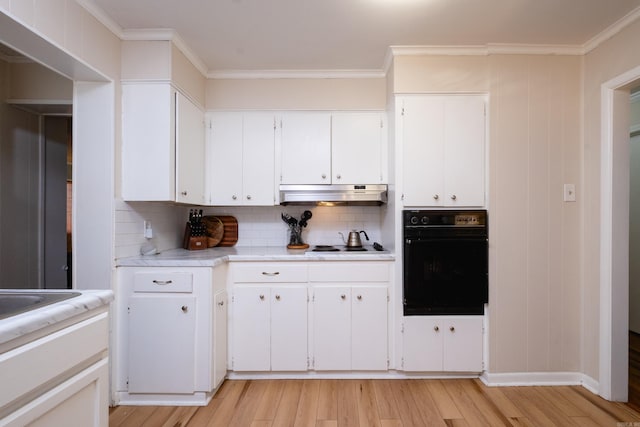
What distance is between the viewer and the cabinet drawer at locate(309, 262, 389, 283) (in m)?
2.42

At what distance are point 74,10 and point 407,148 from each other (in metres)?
2.23

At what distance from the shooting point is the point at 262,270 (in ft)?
7.95

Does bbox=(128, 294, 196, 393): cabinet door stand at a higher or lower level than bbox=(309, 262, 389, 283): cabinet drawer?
lower

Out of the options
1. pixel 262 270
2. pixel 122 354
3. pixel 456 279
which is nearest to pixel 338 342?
pixel 262 270

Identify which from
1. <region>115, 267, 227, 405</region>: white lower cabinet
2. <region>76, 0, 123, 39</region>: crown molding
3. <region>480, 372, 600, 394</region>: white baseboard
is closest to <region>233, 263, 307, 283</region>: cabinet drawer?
<region>115, 267, 227, 405</region>: white lower cabinet

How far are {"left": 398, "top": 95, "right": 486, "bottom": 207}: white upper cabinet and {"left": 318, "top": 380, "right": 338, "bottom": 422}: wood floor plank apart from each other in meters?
1.45

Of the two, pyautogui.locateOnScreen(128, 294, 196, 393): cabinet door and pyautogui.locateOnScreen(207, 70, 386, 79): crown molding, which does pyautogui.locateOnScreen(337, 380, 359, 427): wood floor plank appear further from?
pyautogui.locateOnScreen(207, 70, 386, 79): crown molding

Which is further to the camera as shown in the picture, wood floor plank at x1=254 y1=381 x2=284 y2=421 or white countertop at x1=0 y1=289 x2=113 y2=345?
wood floor plank at x1=254 y1=381 x2=284 y2=421

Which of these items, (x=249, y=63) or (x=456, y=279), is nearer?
(x=456, y=279)

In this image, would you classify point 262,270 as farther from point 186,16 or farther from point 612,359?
point 612,359

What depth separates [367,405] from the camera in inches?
83.4

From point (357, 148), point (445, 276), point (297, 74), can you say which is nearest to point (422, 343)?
point (445, 276)

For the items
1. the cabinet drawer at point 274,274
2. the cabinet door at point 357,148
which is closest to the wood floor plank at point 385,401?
the cabinet drawer at point 274,274

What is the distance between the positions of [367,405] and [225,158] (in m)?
2.21
